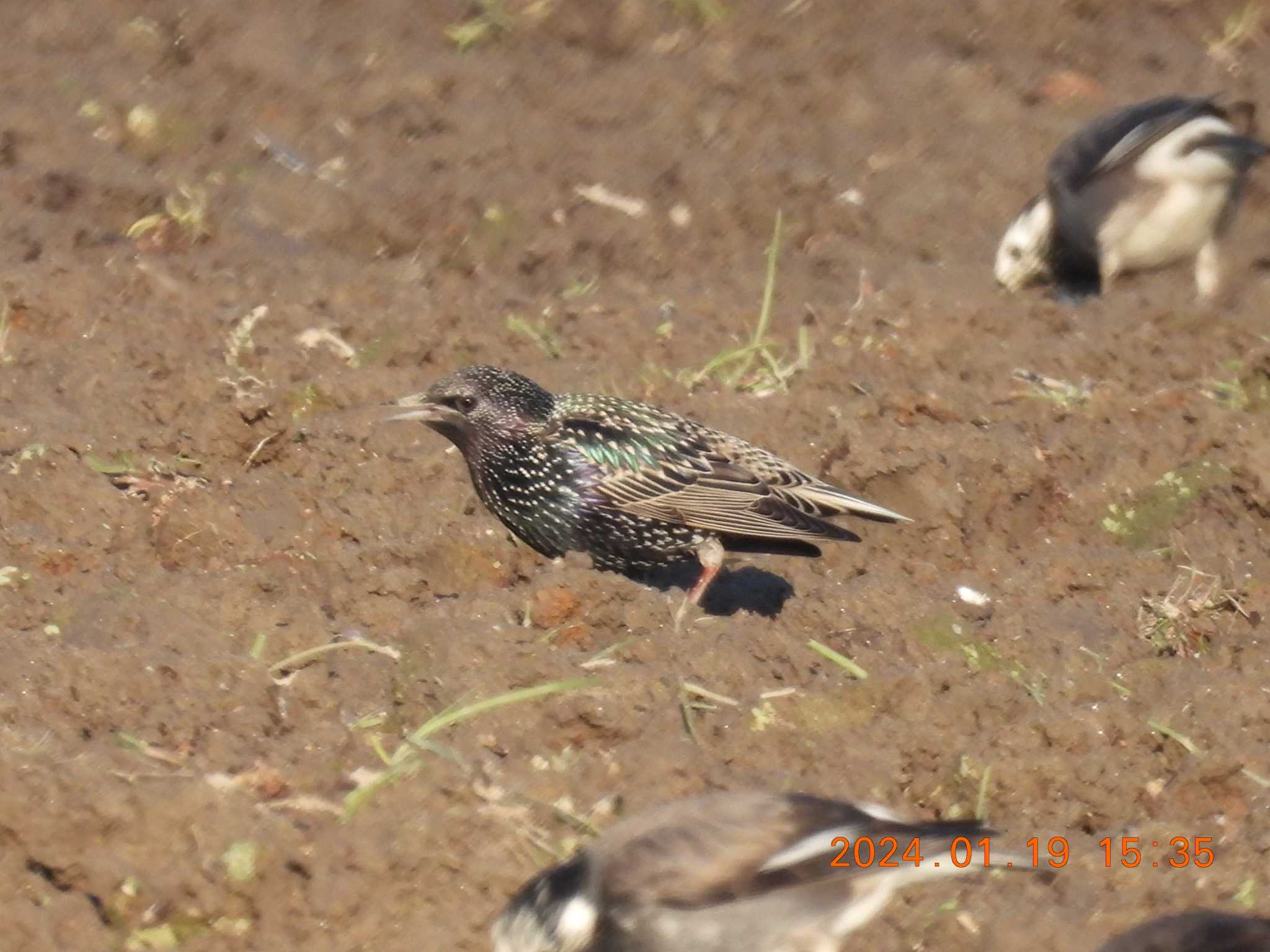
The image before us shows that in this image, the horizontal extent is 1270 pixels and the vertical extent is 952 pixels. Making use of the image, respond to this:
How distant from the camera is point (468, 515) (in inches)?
282

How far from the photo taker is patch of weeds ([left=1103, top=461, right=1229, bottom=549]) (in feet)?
23.8

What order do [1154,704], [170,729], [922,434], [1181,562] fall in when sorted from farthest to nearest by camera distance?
[922,434]
[1181,562]
[1154,704]
[170,729]

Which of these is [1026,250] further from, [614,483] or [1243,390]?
[614,483]

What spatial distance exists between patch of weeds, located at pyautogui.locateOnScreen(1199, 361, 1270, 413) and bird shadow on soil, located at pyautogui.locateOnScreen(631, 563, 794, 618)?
6.38 feet

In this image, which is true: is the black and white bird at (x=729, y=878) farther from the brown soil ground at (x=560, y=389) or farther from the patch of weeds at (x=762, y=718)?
the patch of weeds at (x=762, y=718)

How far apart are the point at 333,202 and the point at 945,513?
3688mm

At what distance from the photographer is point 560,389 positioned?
8.00 metres

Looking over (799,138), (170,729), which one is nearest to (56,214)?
(799,138)

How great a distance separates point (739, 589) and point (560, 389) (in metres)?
1.13

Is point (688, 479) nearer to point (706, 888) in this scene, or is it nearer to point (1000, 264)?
point (706, 888)

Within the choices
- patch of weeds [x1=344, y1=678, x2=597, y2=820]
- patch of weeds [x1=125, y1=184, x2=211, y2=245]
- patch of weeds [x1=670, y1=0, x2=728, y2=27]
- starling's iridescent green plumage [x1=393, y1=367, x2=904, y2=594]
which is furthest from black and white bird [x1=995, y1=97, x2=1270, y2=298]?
patch of weeds [x1=344, y1=678, x2=597, y2=820]

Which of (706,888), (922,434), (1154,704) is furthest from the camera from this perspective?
(922,434)

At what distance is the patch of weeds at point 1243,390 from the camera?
26.7 feet

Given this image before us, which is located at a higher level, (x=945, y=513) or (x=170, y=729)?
(x=170, y=729)
